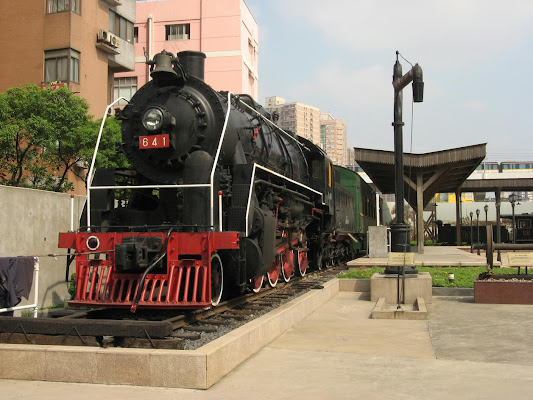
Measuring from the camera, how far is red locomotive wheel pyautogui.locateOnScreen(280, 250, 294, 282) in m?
11.7

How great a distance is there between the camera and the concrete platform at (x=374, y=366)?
4.89 m

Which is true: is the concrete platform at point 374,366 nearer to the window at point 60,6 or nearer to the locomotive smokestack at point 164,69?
the locomotive smokestack at point 164,69

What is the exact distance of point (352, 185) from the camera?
21.8 m

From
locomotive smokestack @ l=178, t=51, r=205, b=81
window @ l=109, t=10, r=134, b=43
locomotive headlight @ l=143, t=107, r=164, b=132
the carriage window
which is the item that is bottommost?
the carriage window

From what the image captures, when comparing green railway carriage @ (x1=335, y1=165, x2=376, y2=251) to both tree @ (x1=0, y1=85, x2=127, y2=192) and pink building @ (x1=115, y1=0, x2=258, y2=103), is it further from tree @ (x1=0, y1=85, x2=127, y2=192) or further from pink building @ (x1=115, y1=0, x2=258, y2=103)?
pink building @ (x1=115, y1=0, x2=258, y2=103)

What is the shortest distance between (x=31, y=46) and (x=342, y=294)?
70.2 feet

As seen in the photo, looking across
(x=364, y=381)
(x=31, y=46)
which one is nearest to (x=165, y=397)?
(x=364, y=381)

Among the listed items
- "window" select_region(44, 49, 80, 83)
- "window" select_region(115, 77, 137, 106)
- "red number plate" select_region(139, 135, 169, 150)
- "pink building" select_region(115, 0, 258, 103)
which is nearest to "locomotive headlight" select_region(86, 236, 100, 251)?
"red number plate" select_region(139, 135, 169, 150)

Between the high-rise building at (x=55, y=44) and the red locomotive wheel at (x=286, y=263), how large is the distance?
17.8m

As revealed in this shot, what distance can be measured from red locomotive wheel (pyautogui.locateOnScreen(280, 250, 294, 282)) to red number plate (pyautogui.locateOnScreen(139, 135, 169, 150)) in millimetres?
4081

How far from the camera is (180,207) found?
853 centimetres

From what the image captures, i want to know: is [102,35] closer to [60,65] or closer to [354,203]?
[60,65]

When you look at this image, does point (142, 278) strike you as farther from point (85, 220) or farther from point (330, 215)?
point (330, 215)

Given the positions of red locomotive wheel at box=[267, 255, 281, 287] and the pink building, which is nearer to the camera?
red locomotive wheel at box=[267, 255, 281, 287]
